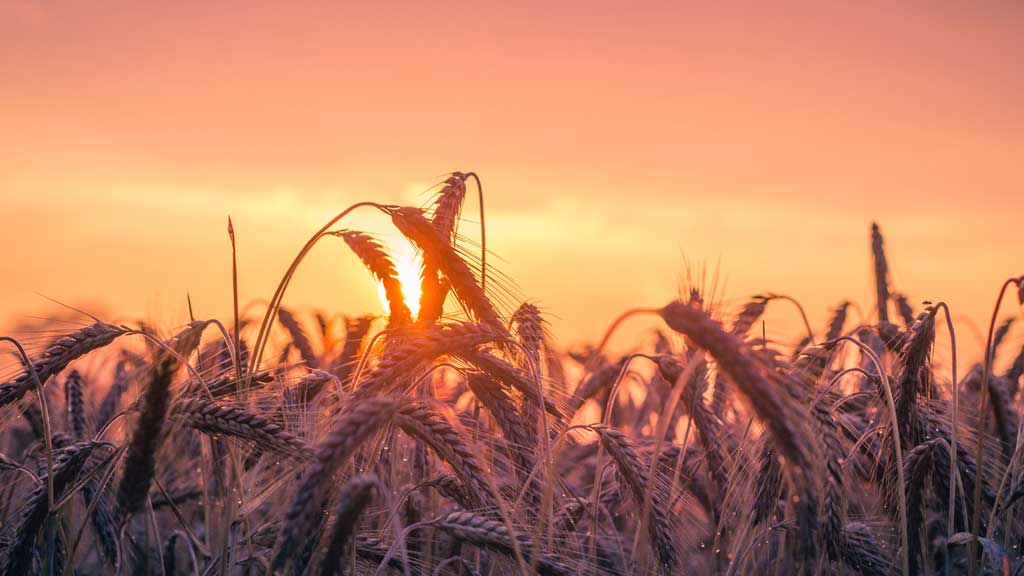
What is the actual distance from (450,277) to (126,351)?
4890mm

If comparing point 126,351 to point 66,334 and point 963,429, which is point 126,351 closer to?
point 66,334

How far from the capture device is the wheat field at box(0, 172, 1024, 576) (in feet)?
7.90

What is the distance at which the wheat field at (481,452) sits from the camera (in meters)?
2.41

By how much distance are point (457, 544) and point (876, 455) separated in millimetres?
1953

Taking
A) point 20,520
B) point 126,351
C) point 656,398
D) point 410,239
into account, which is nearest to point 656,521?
point 410,239

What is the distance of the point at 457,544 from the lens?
365cm

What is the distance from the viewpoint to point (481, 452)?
3.27 meters

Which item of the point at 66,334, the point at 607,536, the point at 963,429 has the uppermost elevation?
the point at 66,334

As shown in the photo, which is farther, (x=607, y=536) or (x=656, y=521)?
(x=607, y=536)

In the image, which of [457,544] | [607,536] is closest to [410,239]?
[457,544]

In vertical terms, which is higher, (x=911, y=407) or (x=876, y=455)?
(x=911, y=407)

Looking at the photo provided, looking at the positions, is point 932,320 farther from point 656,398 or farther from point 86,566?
point 86,566

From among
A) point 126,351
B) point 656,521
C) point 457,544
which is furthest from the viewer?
point 126,351

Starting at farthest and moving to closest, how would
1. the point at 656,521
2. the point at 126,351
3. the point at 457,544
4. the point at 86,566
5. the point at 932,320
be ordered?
1. the point at 126,351
2. the point at 86,566
3. the point at 457,544
4. the point at 932,320
5. the point at 656,521
